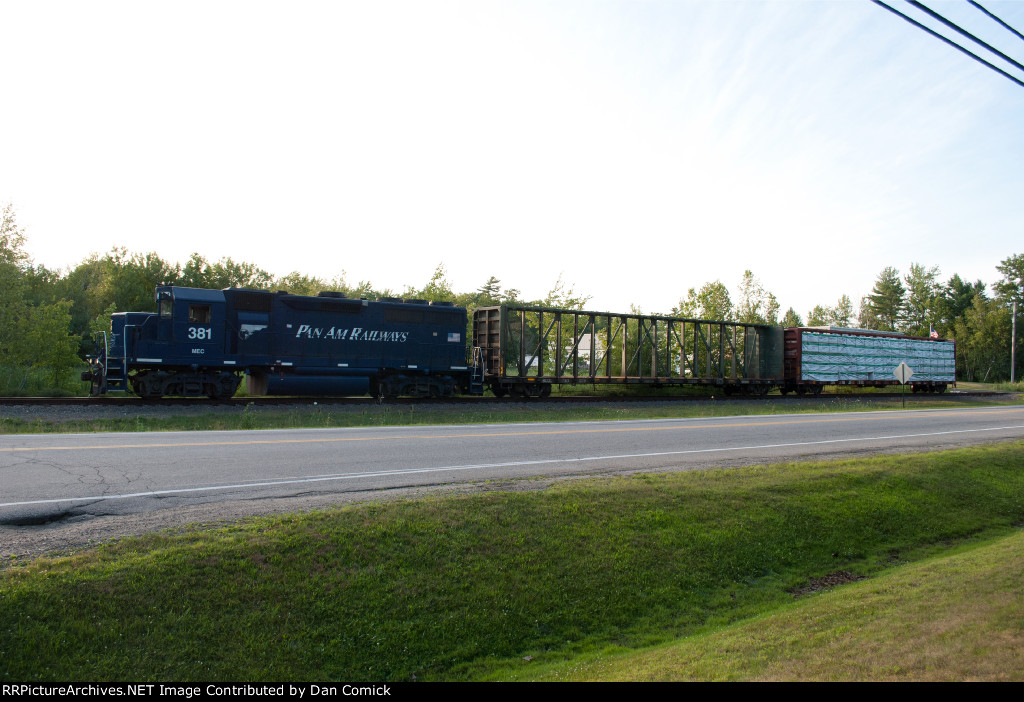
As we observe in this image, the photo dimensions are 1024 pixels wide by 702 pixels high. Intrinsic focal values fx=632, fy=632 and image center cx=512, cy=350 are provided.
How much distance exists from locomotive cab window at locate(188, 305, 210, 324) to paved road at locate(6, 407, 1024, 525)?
28.5 feet

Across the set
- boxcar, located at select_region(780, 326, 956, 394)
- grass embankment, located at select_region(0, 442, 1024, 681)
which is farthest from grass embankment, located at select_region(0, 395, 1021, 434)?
grass embankment, located at select_region(0, 442, 1024, 681)

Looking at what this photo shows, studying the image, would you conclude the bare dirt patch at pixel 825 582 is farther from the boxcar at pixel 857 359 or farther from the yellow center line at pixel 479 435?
the boxcar at pixel 857 359

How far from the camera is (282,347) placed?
22.1 metres

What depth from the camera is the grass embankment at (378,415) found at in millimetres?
15055

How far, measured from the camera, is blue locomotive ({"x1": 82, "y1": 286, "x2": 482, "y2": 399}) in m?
20.0

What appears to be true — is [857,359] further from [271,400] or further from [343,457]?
[343,457]

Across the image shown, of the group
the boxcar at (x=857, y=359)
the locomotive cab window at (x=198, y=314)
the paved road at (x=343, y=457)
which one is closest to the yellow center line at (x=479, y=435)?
the paved road at (x=343, y=457)

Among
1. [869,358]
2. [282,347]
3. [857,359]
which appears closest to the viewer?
[282,347]

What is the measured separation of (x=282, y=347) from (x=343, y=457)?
12.4 metres

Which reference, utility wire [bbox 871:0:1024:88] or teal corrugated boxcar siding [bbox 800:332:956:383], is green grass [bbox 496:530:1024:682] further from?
teal corrugated boxcar siding [bbox 800:332:956:383]

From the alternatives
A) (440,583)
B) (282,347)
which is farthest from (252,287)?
(440,583)

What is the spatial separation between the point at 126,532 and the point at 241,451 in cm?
477

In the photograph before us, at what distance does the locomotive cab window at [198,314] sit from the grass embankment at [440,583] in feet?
52.2

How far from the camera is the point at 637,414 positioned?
21875 mm
